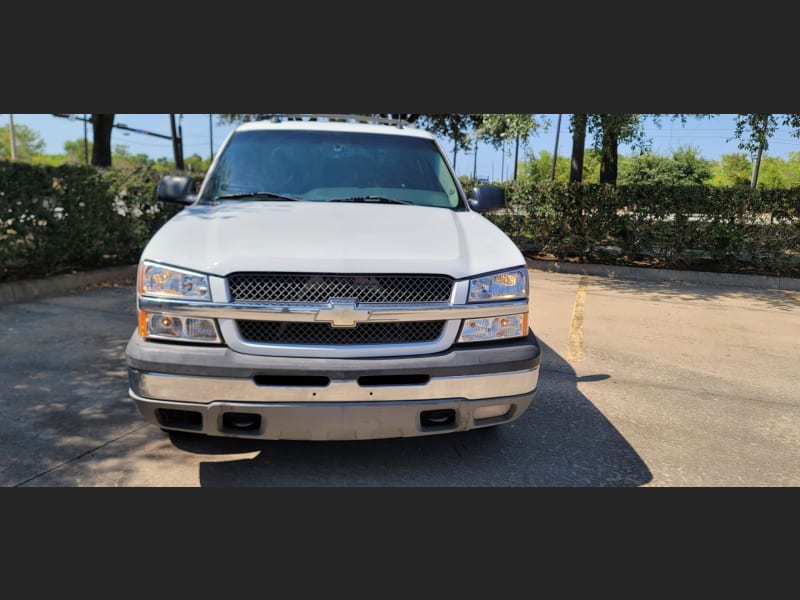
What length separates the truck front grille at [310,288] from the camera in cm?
291

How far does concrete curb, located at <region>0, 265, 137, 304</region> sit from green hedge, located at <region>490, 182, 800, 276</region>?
747 centimetres

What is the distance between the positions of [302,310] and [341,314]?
0.62 feet

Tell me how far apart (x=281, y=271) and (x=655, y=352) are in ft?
14.9

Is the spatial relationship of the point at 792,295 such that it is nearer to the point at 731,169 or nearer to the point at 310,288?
the point at 310,288

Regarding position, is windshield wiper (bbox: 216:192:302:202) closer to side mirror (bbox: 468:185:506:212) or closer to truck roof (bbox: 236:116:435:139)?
truck roof (bbox: 236:116:435:139)

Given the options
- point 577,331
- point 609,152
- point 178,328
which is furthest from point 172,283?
point 609,152

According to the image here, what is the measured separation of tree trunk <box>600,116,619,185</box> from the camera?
451 inches

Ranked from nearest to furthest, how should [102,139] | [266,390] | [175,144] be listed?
1. [266,390]
2. [102,139]
3. [175,144]

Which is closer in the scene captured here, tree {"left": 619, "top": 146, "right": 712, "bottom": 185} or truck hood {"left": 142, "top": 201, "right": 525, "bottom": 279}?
truck hood {"left": 142, "top": 201, "right": 525, "bottom": 279}

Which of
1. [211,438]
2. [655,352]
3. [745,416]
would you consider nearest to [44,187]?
[211,438]

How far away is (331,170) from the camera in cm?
424

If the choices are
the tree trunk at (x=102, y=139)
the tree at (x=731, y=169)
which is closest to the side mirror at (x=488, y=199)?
the tree trunk at (x=102, y=139)

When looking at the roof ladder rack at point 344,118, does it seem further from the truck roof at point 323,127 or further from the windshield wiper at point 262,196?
the windshield wiper at point 262,196

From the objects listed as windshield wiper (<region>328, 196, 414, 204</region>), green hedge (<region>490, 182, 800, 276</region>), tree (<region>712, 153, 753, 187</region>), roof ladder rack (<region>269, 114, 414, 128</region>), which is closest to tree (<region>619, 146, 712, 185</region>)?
tree (<region>712, 153, 753, 187</region>)
